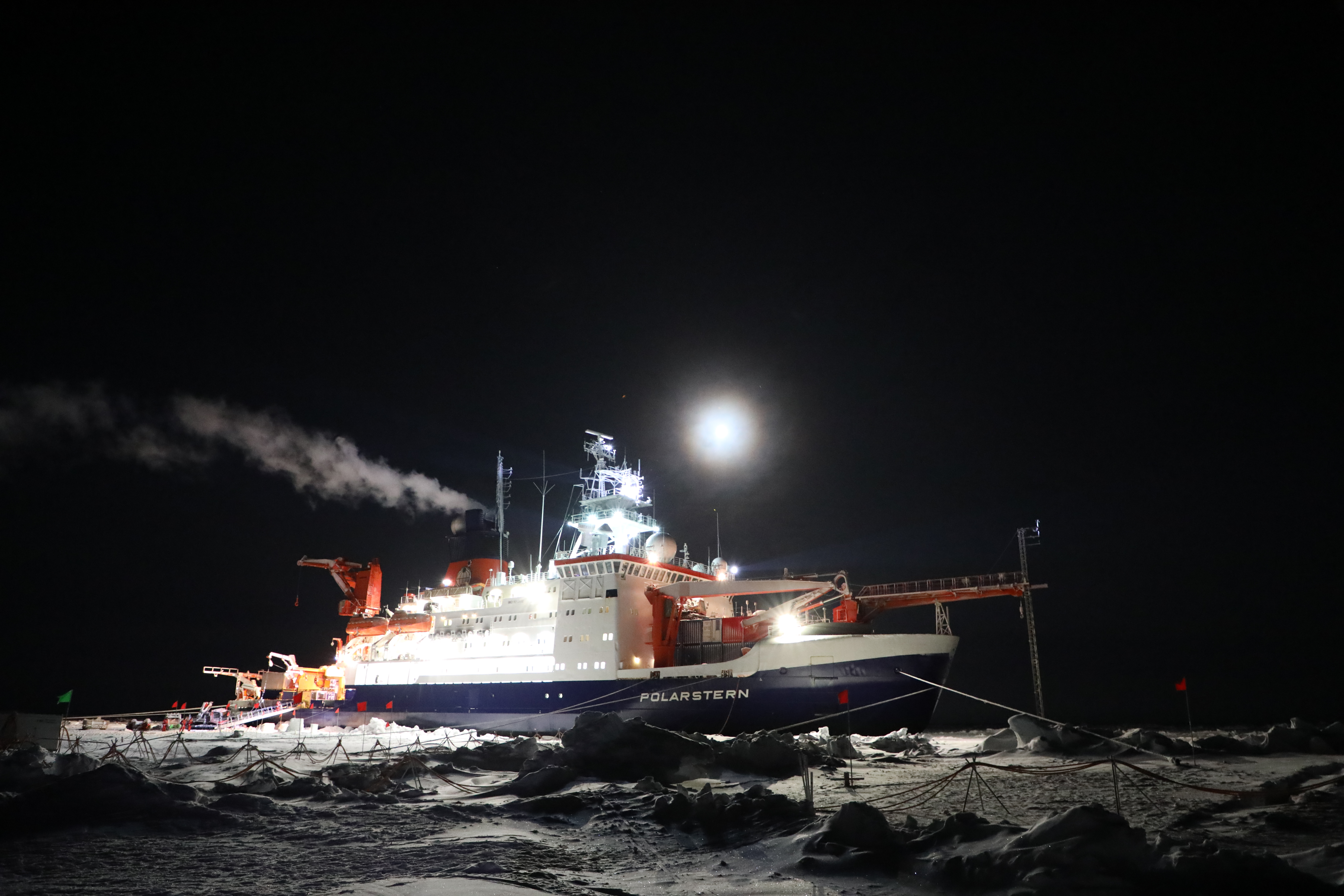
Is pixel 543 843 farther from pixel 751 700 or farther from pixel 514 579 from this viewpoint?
pixel 514 579

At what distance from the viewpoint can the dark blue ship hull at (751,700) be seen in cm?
2539

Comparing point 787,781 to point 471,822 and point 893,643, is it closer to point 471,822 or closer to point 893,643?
point 471,822

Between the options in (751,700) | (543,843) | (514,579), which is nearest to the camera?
(543,843)

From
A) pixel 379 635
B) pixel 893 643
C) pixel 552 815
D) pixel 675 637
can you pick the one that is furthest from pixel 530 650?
pixel 552 815

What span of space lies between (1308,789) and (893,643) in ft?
46.1

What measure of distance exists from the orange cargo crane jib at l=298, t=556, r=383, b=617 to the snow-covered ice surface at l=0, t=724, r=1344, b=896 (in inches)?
1152

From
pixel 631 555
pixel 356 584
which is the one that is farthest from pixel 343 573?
pixel 631 555

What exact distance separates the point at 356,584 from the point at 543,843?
3833cm

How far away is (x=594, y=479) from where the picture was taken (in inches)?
1475

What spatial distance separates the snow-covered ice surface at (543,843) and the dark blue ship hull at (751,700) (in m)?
9.45

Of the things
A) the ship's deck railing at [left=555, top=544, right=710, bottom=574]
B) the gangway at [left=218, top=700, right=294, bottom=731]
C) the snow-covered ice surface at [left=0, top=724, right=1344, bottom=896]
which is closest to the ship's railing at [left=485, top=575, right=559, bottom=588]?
the ship's deck railing at [left=555, top=544, right=710, bottom=574]

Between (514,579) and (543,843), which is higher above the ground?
(514,579)

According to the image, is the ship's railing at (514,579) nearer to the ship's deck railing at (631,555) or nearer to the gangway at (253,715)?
the ship's deck railing at (631,555)

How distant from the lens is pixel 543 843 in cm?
960
